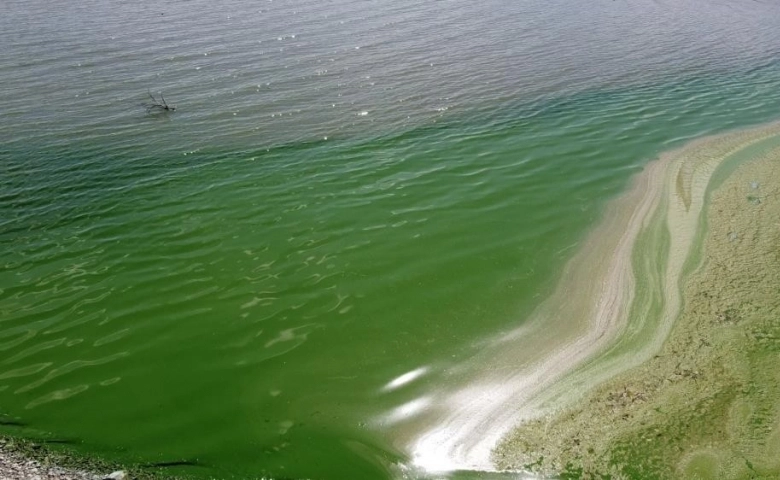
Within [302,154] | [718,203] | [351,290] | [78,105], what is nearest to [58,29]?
[78,105]

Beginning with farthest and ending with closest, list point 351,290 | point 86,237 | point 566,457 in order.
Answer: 1. point 86,237
2. point 351,290
3. point 566,457


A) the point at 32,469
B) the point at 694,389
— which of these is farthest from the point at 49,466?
the point at 694,389

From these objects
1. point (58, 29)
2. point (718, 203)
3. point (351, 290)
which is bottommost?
point (718, 203)

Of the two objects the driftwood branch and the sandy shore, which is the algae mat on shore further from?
the driftwood branch

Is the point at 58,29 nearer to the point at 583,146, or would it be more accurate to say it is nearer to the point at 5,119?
the point at 5,119

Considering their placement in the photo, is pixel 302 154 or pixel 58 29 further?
pixel 58 29

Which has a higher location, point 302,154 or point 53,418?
point 302,154

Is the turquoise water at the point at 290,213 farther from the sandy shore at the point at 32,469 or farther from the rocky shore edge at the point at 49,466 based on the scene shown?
the sandy shore at the point at 32,469

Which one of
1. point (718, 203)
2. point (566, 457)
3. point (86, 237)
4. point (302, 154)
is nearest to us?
point (566, 457)

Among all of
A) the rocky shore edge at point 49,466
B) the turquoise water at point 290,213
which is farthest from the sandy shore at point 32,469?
the turquoise water at point 290,213
